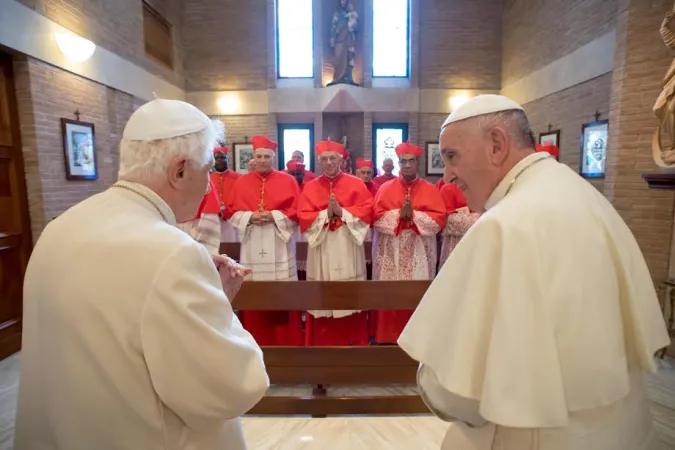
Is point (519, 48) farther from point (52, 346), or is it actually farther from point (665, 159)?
point (52, 346)

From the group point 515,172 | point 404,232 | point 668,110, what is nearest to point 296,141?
point 404,232

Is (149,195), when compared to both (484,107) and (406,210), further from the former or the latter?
(406,210)

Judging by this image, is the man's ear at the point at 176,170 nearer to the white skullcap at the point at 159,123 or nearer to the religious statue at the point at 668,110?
the white skullcap at the point at 159,123

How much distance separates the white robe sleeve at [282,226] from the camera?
451 cm

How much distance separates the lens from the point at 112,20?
22.7ft

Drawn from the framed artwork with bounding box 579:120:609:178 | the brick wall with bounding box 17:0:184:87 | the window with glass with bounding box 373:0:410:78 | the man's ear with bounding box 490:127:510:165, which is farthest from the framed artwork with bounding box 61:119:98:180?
the framed artwork with bounding box 579:120:609:178

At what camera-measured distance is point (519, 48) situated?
382 inches

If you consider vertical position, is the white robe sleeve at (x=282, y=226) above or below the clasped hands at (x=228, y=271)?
below

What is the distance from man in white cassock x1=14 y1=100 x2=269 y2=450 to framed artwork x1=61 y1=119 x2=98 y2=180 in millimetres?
5339

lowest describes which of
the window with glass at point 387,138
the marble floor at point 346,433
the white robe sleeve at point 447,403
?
the marble floor at point 346,433

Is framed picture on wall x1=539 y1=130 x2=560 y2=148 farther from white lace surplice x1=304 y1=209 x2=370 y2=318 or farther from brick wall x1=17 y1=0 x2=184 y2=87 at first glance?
brick wall x1=17 y1=0 x2=184 y2=87

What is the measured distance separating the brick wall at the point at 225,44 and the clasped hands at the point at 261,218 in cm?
756

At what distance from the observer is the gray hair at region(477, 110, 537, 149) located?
123 cm

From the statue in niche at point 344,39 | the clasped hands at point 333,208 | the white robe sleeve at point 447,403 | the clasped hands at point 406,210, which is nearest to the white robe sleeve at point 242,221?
the clasped hands at point 333,208
